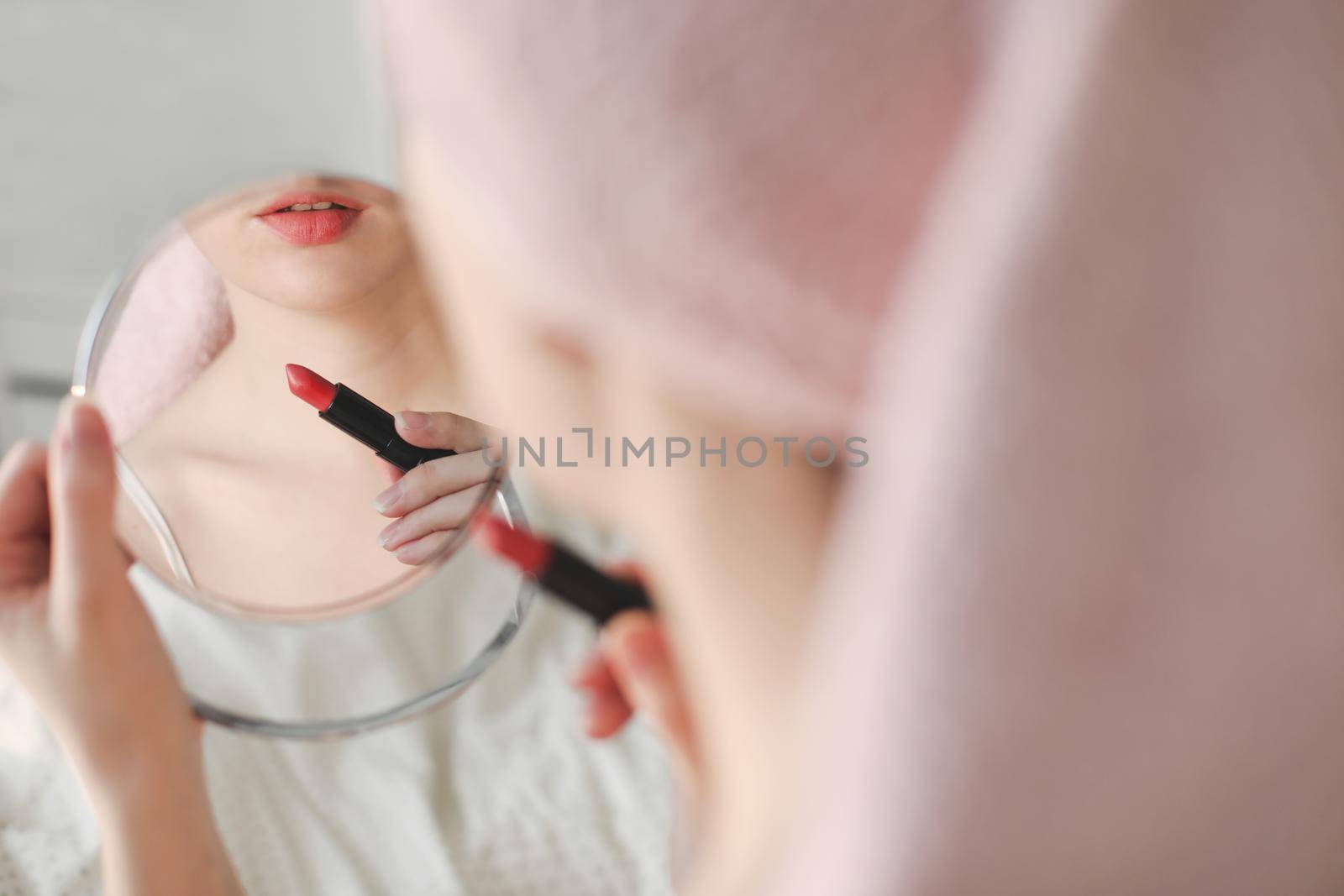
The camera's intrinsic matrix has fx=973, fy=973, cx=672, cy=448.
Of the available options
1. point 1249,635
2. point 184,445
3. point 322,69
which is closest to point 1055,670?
point 1249,635

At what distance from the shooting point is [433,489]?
224 mm

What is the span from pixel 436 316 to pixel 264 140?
338 millimetres

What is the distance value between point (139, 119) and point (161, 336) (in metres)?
0.28

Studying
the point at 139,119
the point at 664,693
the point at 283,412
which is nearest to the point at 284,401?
the point at 283,412

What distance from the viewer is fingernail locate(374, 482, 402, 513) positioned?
218mm

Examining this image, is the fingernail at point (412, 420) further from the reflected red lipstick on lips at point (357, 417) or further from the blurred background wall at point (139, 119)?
the blurred background wall at point (139, 119)

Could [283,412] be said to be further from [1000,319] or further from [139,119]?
[139,119]

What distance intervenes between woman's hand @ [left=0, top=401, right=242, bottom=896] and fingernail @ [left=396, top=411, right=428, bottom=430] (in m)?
0.09

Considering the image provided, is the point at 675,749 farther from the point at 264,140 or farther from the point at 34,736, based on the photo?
the point at 264,140

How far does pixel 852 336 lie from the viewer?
14 cm

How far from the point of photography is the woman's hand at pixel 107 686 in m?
0.25

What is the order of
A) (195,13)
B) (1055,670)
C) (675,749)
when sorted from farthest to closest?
1. (195,13)
2. (675,749)
3. (1055,670)

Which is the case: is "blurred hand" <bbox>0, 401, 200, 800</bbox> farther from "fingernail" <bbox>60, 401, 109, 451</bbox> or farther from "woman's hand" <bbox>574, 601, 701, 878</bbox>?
"woman's hand" <bbox>574, 601, 701, 878</bbox>

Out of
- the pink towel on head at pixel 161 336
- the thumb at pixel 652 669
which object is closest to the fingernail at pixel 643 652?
the thumb at pixel 652 669
